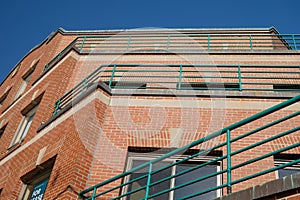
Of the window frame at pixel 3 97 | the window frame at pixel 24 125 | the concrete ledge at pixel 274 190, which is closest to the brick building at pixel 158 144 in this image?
the concrete ledge at pixel 274 190

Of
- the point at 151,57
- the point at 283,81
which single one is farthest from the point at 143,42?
the point at 283,81

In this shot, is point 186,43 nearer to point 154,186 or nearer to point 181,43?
point 181,43

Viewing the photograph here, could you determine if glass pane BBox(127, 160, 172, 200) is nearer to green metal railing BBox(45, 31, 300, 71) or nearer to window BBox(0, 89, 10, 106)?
green metal railing BBox(45, 31, 300, 71)

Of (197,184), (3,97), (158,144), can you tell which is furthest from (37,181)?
(3,97)

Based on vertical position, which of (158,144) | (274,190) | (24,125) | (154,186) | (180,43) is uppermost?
(180,43)

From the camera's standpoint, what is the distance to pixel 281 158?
7.62 metres

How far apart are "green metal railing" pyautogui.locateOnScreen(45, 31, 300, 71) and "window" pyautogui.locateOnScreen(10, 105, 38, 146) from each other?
2234 millimetres

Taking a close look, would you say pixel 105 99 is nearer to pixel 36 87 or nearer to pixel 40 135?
pixel 40 135

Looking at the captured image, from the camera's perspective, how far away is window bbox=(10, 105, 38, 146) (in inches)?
525

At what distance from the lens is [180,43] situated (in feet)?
49.3

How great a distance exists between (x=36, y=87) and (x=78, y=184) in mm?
8287

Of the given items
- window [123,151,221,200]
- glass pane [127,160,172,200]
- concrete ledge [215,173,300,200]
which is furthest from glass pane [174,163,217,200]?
concrete ledge [215,173,300,200]

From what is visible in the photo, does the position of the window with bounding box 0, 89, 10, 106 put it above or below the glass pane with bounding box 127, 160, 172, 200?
above

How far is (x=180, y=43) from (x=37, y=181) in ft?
27.8
